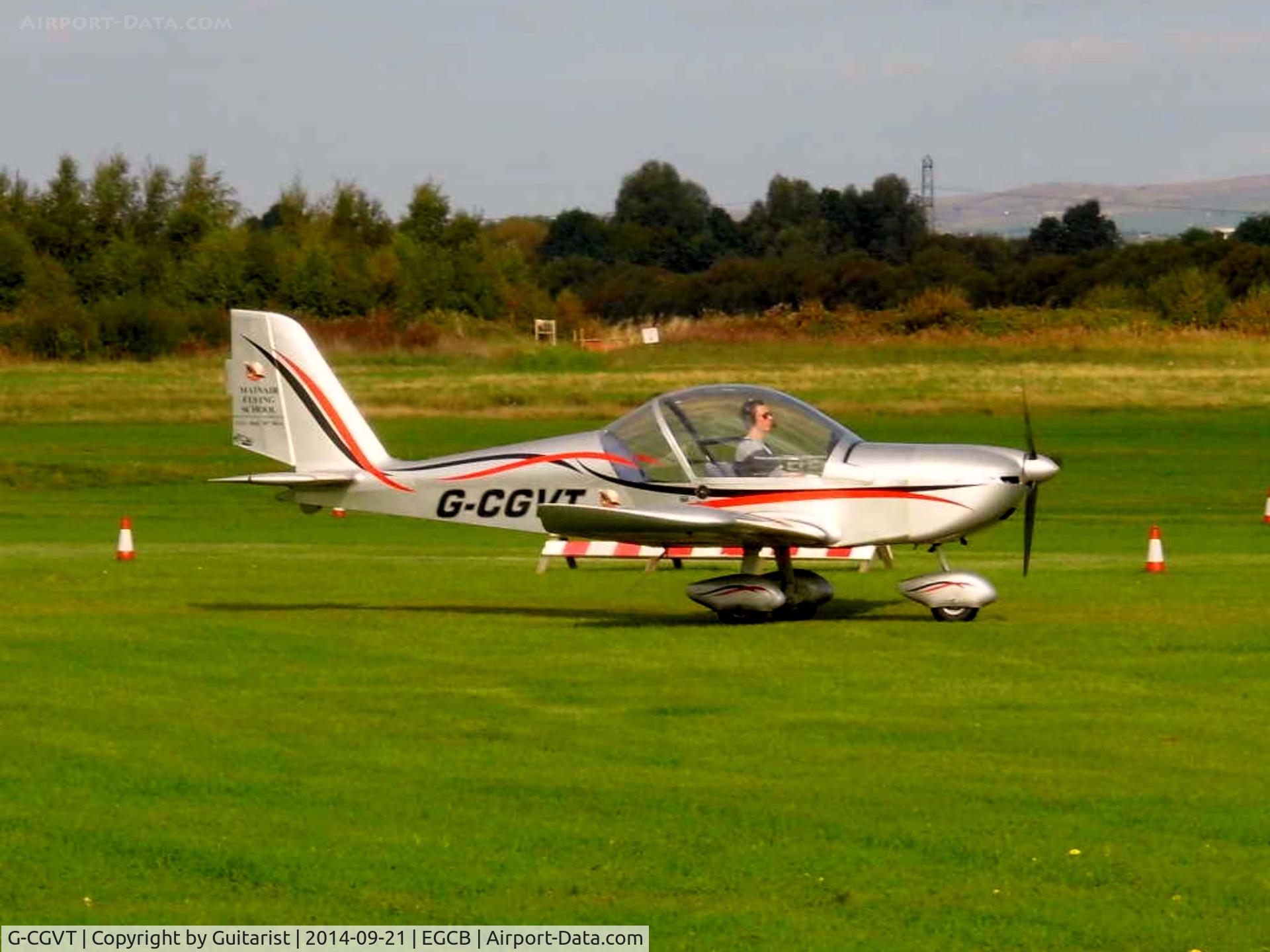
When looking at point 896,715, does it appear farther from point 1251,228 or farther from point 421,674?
point 1251,228

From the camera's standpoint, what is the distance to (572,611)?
17.7 m

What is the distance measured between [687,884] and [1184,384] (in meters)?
46.9

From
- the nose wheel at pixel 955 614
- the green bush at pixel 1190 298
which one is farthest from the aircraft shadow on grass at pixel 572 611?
the green bush at pixel 1190 298

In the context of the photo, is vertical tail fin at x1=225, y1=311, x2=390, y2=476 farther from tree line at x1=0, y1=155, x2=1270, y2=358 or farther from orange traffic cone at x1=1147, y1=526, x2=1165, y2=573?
tree line at x1=0, y1=155, x2=1270, y2=358

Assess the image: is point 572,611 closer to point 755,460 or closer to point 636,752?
point 755,460

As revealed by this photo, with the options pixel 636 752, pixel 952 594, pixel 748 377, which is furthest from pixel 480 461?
pixel 748 377

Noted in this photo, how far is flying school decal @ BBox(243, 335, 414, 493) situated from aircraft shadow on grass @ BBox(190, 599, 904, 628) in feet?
3.87

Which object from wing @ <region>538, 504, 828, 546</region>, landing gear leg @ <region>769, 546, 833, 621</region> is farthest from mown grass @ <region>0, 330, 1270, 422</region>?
wing @ <region>538, 504, 828, 546</region>

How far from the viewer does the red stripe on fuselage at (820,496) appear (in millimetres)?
16016

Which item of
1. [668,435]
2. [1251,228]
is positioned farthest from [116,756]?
[1251,228]

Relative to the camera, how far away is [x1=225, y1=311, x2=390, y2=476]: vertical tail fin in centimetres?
1767

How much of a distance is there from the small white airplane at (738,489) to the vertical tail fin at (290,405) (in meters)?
0.20

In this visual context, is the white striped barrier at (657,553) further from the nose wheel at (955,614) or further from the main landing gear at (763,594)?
the nose wheel at (955,614)

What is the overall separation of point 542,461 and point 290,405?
2.30 m
